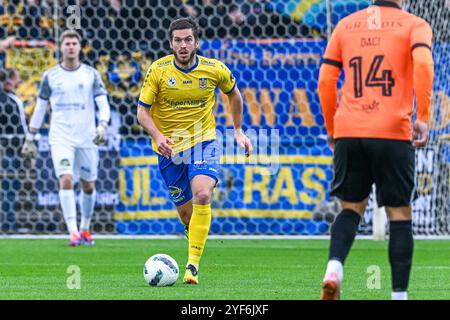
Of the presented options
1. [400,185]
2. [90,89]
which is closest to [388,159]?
[400,185]

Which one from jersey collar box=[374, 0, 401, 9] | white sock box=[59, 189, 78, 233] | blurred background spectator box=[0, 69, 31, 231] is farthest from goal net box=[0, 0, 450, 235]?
jersey collar box=[374, 0, 401, 9]

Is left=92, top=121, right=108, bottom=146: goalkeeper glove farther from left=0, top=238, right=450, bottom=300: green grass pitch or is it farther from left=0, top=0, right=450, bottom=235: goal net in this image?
left=0, top=0, right=450, bottom=235: goal net

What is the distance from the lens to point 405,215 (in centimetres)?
599

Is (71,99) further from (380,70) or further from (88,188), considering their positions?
(380,70)

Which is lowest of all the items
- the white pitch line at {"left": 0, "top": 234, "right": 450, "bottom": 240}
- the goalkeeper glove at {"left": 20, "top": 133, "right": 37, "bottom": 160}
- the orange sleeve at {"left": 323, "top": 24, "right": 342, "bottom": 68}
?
the white pitch line at {"left": 0, "top": 234, "right": 450, "bottom": 240}

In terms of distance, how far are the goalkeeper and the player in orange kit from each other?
6.15 metres

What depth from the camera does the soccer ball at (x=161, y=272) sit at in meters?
7.48

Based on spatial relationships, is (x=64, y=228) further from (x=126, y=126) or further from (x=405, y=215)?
(x=405, y=215)

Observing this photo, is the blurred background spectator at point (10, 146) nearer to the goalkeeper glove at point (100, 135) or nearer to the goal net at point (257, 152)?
the goal net at point (257, 152)

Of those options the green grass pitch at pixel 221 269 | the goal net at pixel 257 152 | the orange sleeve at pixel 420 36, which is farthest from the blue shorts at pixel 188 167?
the goal net at pixel 257 152

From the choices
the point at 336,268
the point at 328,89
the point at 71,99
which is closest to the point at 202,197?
the point at 328,89

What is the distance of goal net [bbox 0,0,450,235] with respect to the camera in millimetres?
12961

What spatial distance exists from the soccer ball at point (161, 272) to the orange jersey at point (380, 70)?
193 centimetres

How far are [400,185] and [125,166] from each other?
7.51 m
